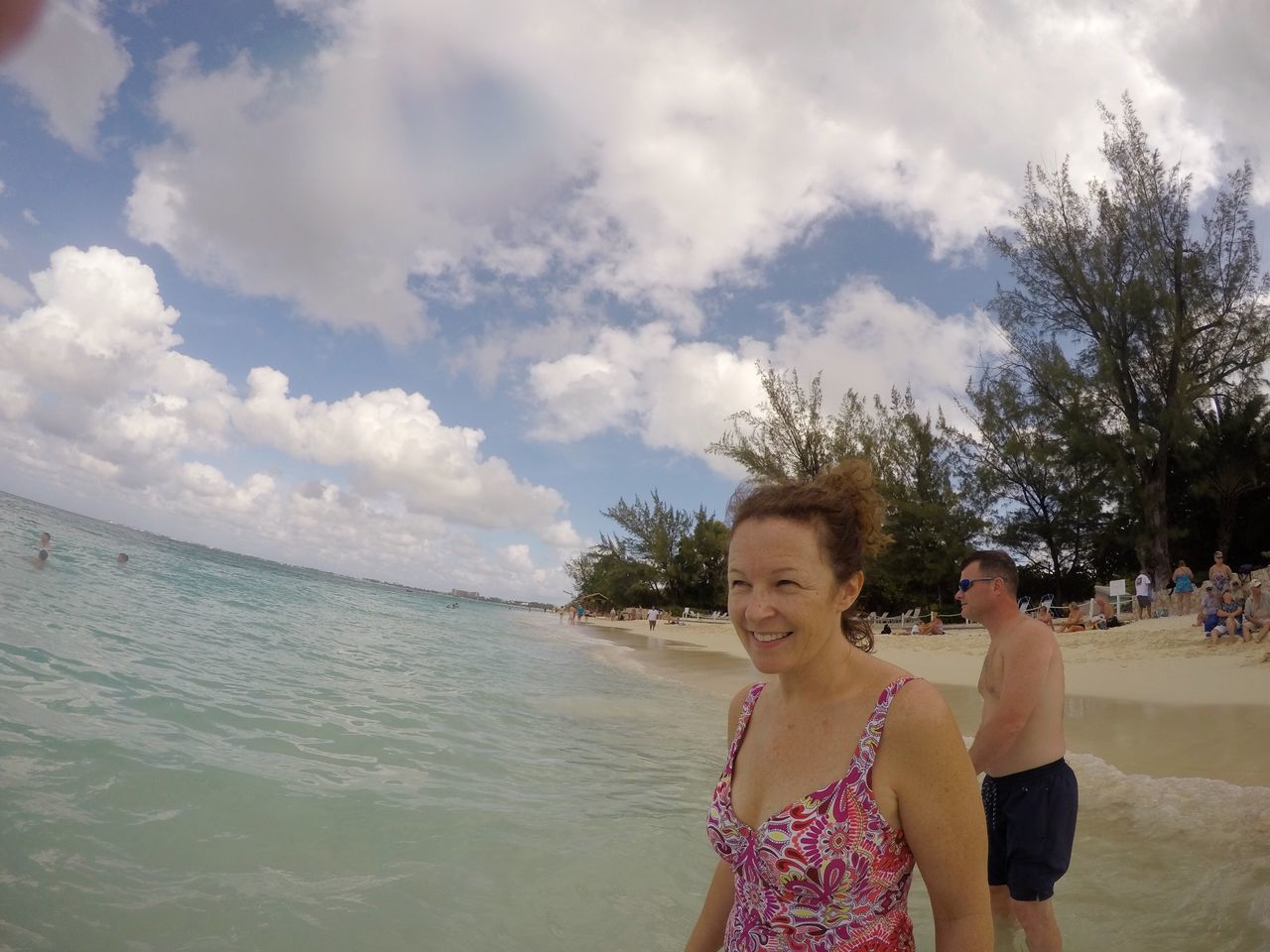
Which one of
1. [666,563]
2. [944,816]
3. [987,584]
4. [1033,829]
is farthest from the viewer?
[666,563]

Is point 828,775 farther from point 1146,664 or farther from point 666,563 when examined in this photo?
point 666,563

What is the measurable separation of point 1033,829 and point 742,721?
66.0 inches

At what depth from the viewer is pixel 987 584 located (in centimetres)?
328

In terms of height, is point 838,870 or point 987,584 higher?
point 987,584

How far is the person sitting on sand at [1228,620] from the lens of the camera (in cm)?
1210

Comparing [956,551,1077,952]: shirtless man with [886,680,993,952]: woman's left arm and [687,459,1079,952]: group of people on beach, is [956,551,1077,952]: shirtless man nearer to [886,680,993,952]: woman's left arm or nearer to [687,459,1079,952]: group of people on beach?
[687,459,1079,952]: group of people on beach

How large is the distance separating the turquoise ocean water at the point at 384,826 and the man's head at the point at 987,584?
1.49 m

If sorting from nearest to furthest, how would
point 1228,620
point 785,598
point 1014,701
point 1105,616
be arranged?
1. point 785,598
2. point 1014,701
3. point 1228,620
4. point 1105,616

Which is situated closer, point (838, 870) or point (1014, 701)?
point (838, 870)

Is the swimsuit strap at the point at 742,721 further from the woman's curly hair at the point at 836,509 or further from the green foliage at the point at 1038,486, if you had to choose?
the green foliage at the point at 1038,486

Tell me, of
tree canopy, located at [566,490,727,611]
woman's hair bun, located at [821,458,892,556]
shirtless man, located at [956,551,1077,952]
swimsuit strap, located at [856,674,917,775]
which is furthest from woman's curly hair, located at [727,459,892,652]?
tree canopy, located at [566,490,727,611]

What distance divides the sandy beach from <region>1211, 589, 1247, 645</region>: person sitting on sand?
1.08 ft

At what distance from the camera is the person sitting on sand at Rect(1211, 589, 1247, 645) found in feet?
39.7

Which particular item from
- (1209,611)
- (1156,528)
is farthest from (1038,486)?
(1209,611)
